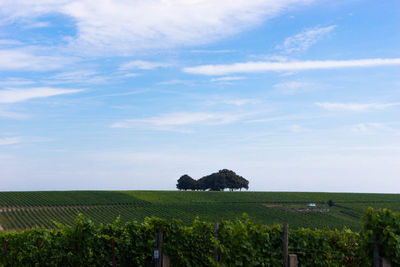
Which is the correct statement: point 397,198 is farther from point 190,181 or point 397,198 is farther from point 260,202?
point 190,181

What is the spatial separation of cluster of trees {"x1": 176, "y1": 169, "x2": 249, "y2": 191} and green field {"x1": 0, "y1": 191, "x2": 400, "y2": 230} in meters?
16.9

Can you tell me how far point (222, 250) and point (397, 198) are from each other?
383 ft

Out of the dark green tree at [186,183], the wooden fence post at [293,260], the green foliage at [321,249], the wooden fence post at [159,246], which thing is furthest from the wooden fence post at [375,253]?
the dark green tree at [186,183]

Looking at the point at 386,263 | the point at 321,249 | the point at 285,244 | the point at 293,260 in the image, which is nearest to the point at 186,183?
the point at 321,249

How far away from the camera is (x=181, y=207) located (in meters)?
84.1

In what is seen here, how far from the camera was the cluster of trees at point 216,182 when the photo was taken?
4990 inches

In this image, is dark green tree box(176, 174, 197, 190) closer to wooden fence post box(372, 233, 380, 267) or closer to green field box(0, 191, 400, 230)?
green field box(0, 191, 400, 230)

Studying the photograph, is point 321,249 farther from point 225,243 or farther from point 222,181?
point 222,181

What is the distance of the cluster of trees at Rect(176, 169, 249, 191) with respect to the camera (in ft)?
416

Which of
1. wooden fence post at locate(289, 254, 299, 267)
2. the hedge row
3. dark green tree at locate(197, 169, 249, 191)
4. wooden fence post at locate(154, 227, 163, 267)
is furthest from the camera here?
dark green tree at locate(197, 169, 249, 191)

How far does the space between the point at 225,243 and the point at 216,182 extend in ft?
380

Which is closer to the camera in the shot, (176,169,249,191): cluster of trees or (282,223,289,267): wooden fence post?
Result: (282,223,289,267): wooden fence post

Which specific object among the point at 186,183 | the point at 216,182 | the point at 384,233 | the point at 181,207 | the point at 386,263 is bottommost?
the point at 181,207

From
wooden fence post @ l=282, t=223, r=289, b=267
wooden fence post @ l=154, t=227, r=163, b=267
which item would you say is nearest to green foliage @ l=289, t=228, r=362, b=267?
wooden fence post @ l=282, t=223, r=289, b=267
